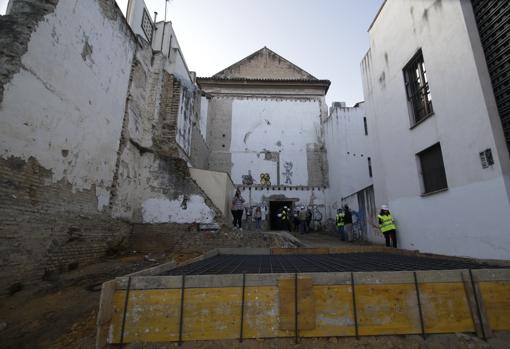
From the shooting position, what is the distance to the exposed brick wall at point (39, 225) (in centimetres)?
429

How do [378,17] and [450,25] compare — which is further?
[378,17]

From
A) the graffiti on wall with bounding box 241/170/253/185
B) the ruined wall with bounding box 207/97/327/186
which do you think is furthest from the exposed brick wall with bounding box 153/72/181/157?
the graffiti on wall with bounding box 241/170/253/185

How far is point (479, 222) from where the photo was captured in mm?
5414

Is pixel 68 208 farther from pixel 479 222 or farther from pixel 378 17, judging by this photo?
pixel 378 17

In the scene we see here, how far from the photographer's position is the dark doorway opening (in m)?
16.2

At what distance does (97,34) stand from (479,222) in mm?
10431

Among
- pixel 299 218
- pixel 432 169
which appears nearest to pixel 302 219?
pixel 299 218

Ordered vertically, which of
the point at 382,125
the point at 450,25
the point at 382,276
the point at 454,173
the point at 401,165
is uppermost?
the point at 450,25

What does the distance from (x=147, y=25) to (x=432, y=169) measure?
12385 mm

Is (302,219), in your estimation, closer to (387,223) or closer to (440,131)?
(387,223)

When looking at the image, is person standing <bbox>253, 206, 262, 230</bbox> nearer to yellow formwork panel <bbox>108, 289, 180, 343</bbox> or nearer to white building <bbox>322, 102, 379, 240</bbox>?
white building <bbox>322, 102, 379, 240</bbox>

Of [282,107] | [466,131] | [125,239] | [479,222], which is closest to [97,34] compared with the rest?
[125,239]

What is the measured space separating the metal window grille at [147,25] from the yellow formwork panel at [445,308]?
41.7 feet

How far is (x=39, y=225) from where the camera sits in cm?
486
